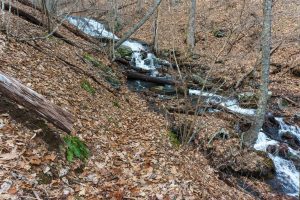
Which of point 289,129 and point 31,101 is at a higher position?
point 31,101

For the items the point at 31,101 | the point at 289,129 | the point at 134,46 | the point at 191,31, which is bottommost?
the point at 289,129

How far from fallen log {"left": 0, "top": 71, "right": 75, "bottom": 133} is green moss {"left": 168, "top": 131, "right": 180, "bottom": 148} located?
10.9 feet

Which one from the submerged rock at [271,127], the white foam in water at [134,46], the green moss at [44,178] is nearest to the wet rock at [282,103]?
the submerged rock at [271,127]

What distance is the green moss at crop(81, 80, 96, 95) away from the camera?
347 inches

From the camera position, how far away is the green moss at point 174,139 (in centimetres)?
798

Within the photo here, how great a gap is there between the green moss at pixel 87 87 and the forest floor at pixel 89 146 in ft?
0.46

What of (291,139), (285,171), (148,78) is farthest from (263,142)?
(148,78)

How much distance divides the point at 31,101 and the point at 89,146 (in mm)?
1485

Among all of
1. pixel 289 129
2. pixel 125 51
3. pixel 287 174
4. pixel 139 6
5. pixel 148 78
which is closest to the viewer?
pixel 287 174

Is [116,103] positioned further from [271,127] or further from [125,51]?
[125,51]

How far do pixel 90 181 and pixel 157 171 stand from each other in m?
1.35

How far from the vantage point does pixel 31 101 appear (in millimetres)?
5027

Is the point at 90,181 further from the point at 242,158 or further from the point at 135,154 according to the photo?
the point at 242,158

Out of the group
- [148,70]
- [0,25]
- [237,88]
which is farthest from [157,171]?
[148,70]
